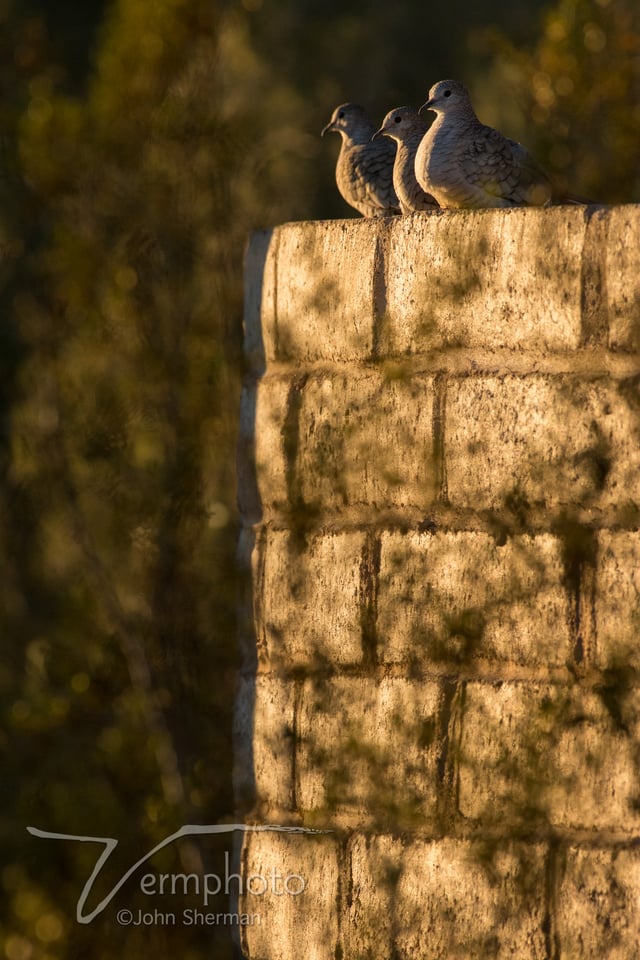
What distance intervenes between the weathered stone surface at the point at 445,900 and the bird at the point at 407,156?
164cm

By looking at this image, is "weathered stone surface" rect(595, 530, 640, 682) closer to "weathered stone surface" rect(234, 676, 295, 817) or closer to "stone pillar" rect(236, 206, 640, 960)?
"stone pillar" rect(236, 206, 640, 960)

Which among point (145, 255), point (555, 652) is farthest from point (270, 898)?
point (145, 255)

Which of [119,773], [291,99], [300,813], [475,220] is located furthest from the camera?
[291,99]

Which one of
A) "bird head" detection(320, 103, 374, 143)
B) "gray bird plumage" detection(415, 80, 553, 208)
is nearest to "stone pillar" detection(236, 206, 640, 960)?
"gray bird plumage" detection(415, 80, 553, 208)

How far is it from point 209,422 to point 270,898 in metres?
4.23

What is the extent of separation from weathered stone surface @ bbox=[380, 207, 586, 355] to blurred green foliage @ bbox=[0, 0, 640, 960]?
3.20 m

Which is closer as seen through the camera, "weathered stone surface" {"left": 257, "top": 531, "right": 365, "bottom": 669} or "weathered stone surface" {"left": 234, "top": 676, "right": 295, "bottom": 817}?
"weathered stone surface" {"left": 257, "top": 531, "right": 365, "bottom": 669}

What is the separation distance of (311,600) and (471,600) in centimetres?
49

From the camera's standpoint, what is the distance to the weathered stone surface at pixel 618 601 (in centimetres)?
294

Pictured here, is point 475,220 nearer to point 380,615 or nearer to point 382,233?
point 382,233

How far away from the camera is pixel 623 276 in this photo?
297 centimetres

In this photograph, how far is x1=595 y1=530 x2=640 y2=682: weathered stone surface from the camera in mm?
2943

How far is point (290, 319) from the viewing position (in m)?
3.69

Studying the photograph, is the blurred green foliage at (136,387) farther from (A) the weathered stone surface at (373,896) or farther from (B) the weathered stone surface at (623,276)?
(B) the weathered stone surface at (623,276)
